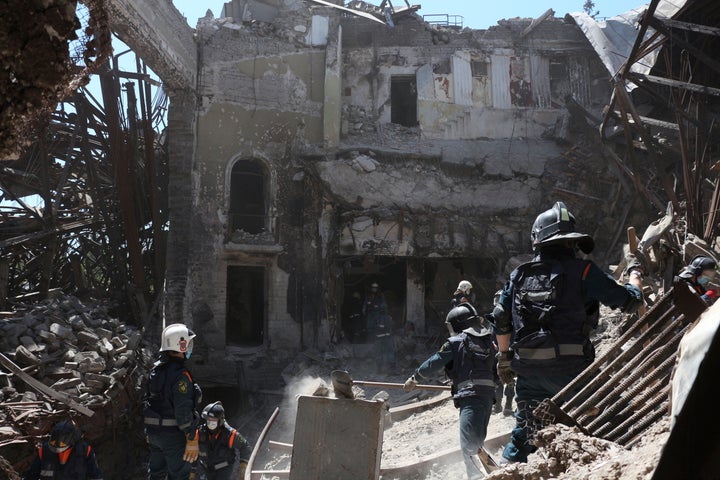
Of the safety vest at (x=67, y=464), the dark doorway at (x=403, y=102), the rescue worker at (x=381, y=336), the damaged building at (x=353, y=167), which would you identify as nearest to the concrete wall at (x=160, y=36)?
the damaged building at (x=353, y=167)

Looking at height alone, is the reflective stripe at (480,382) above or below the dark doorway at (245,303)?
above

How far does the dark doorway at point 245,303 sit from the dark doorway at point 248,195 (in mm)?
1461

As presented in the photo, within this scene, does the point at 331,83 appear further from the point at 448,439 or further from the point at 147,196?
the point at 448,439

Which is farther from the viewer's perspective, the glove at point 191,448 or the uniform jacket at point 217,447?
the uniform jacket at point 217,447

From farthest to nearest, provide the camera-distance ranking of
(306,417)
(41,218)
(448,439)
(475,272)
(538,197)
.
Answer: (475,272), (538,197), (41,218), (448,439), (306,417)

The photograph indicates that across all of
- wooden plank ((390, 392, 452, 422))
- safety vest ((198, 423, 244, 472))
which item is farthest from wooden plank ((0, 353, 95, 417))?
wooden plank ((390, 392, 452, 422))

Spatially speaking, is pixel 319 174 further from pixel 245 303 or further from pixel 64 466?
pixel 64 466

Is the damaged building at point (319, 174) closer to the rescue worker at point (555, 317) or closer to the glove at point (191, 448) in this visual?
the glove at point (191, 448)

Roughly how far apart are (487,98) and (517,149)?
166 cm

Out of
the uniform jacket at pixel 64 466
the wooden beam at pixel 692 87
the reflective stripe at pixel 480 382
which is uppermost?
the wooden beam at pixel 692 87

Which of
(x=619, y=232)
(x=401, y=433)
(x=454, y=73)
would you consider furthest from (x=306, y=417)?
(x=454, y=73)

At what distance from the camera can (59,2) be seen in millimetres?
2469

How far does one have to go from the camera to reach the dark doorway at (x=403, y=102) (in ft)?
56.1

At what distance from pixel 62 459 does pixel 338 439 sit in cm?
342
